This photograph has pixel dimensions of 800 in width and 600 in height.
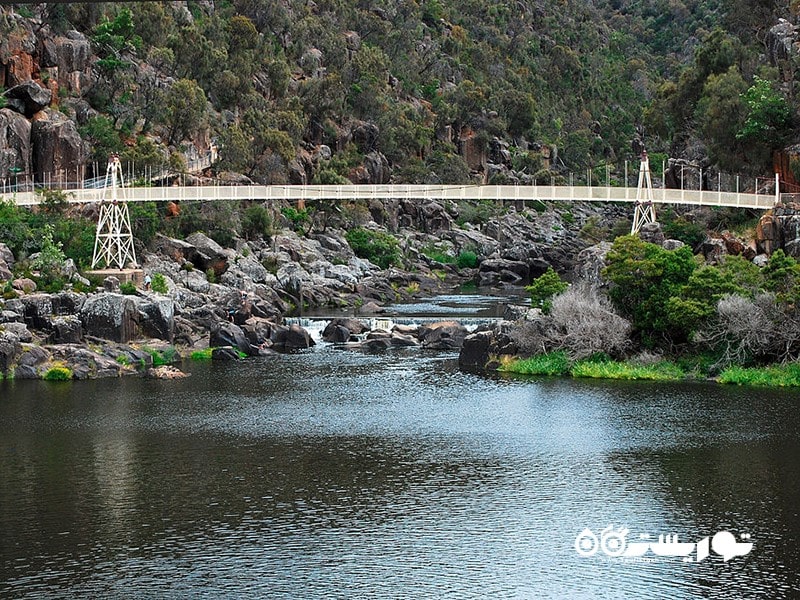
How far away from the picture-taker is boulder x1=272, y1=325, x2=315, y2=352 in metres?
68.7

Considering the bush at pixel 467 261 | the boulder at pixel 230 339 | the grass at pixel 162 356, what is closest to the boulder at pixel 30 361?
the grass at pixel 162 356

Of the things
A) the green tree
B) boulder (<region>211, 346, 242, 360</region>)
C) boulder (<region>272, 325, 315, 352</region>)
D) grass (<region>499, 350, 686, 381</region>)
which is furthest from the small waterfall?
the green tree

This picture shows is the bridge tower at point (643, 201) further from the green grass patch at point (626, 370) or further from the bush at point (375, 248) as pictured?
the bush at point (375, 248)

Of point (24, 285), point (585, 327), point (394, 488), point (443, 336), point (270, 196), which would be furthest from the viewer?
point (270, 196)

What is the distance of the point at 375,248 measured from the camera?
10425cm

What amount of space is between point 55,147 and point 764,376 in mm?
54402

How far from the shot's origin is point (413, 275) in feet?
329

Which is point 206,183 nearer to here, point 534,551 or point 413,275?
point 413,275

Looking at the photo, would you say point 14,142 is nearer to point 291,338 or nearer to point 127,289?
point 127,289

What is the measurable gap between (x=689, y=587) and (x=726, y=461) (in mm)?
12196

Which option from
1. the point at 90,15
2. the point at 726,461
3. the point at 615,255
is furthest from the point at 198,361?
the point at 90,15

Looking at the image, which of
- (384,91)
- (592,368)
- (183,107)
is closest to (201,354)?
(592,368)

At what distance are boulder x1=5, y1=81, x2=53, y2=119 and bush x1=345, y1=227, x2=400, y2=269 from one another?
2846 centimetres

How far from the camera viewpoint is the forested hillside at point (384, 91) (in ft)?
308
